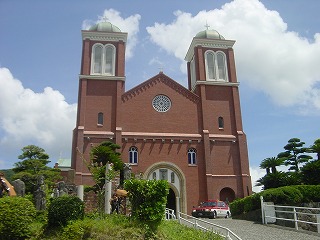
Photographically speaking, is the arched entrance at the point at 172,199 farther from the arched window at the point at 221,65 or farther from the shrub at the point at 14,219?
the shrub at the point at 14,219

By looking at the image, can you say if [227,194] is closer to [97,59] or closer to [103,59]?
[103,59]

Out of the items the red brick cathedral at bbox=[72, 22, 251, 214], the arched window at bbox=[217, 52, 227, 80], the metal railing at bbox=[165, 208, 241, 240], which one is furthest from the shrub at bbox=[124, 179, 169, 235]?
the arched window at bbox=[217, 52, 227, 80]

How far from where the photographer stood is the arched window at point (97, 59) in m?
36.5

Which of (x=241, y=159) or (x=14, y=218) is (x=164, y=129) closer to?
(x=241, y=159)

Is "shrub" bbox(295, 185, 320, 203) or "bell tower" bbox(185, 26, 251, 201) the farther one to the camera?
"bell tower" bbox(185, 26, 251, 201)

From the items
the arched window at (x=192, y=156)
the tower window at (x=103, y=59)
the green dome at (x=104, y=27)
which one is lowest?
the arched window at (x=192, y=156)

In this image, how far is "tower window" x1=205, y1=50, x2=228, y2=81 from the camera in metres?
38.5

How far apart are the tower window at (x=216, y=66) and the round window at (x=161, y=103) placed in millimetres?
5699

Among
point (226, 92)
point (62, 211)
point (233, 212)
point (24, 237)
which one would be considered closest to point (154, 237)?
point (62, 211)

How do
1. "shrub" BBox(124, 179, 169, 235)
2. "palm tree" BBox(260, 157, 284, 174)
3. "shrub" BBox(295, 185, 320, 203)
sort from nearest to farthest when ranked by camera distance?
"shrub" BBox(124, 179, 169, 235)
"shrub" BBox(295, 185, 320, 203)
"palm tree" BBox(260, 157, 284, 174)

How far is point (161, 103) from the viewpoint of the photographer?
3606cm

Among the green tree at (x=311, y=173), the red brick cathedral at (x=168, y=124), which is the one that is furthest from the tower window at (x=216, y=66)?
the green tree at (x=311, y=173)

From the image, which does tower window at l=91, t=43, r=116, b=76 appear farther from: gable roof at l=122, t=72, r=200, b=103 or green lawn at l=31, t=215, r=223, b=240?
green lawn at l=31, t=215, r=223, b=240

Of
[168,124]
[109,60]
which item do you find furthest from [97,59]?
[168,124]
